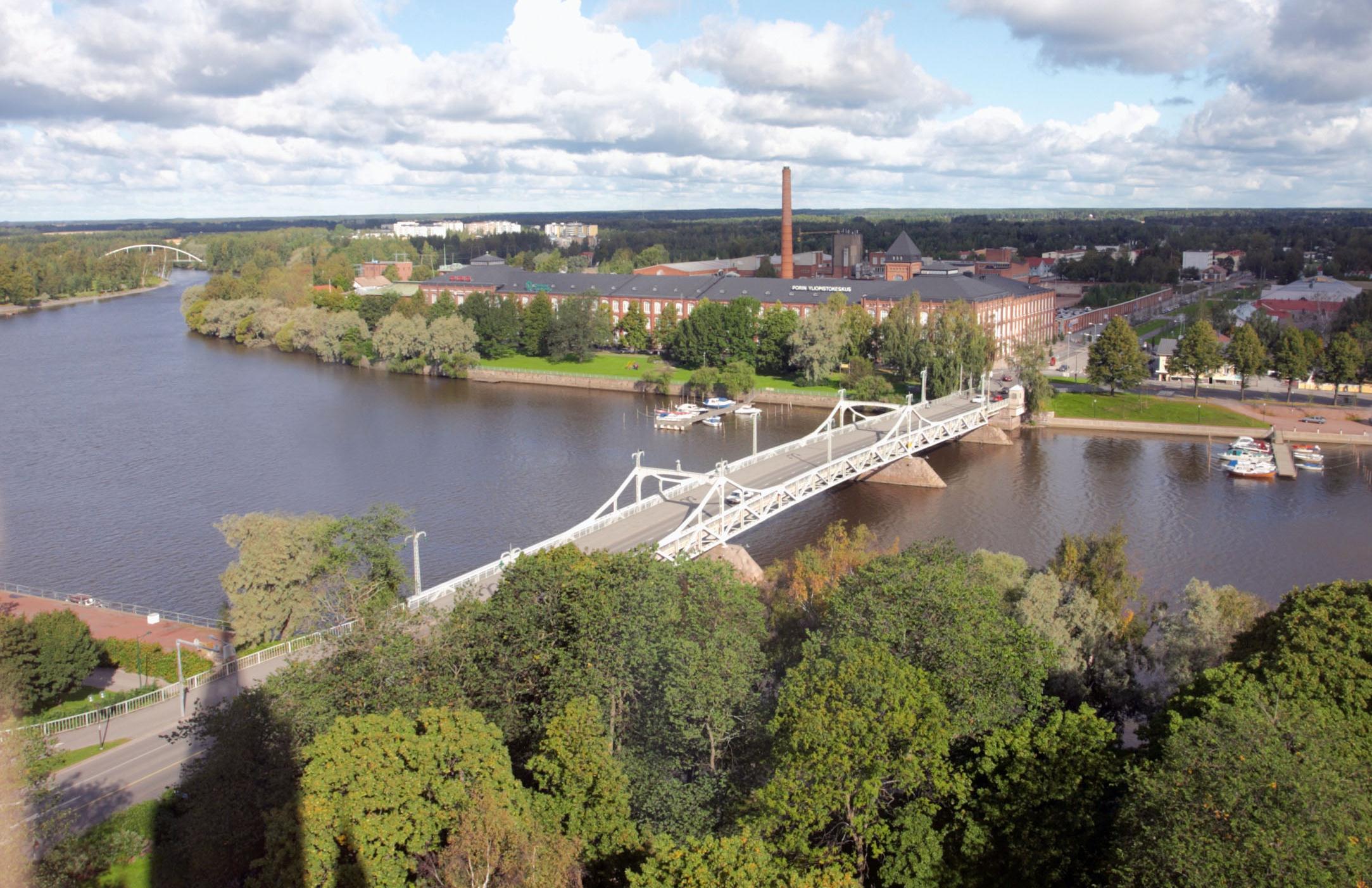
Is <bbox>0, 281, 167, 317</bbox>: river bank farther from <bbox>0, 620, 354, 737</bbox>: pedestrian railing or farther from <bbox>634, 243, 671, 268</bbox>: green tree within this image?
<bbox>0, 620, 354, 737</bbox>: pedestrian railing

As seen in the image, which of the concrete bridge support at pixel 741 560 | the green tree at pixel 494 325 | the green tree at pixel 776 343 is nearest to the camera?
the concrete bridge support at pixel 741 560

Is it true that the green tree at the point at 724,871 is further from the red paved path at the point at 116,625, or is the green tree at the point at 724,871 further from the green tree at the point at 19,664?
the red paved path at the point at 116,625

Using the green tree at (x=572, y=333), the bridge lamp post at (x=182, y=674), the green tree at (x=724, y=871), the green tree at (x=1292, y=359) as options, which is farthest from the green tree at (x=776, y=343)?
the green tree at (x=724, y=871)

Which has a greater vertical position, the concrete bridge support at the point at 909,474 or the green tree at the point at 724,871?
the green tree at the point at 724,871

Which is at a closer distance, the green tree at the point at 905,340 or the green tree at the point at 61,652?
the green tree at the point at 61,652

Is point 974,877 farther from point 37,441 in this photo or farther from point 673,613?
point 37,441
